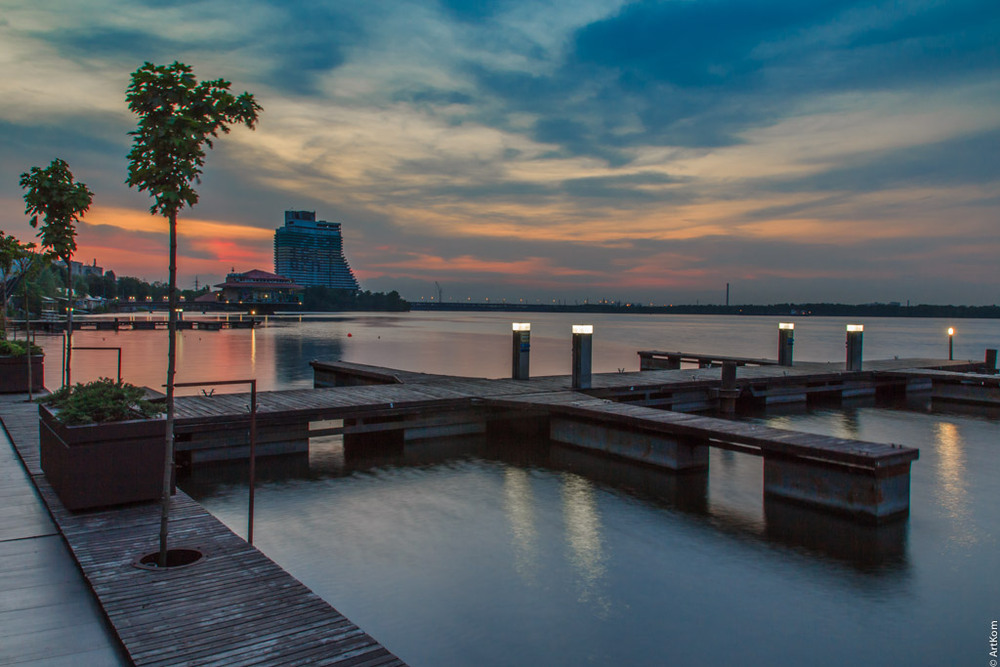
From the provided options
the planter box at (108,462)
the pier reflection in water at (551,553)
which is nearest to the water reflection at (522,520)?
the pier reflection in water at (551,553)

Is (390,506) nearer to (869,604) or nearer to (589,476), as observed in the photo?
(589,476)

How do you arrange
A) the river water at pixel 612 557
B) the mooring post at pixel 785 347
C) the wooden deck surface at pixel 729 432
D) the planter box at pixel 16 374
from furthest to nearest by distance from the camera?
the mooring post at pixel 785 347 < the planter box at pixel 16 374 < the wooden deck surface at pixel 729 432 < the river water at pixel 612 557

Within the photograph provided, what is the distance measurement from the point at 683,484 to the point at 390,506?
18.4 feet

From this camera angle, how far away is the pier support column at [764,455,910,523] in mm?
9719

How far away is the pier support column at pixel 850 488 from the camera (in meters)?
9.72

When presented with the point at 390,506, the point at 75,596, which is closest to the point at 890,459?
the point at 390,506

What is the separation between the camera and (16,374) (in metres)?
15.0

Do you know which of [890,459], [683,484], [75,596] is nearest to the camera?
[75,596]

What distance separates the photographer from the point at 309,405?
44.9 feet

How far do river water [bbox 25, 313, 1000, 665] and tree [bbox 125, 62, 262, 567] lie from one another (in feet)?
12.0

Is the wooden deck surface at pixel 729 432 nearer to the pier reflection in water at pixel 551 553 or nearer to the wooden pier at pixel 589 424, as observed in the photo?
the wooden pier at pixel 589 424

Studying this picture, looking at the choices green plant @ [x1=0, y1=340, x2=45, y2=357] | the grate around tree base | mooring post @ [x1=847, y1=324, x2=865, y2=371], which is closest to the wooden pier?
mooring post @ [x1=847, y1=324, x2=865, y2=371]

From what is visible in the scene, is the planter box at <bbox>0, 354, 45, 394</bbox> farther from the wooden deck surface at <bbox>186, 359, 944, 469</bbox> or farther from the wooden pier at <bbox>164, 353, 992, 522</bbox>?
the wooden deck surface at <bbox>186, 359, 944, 469</bbox>

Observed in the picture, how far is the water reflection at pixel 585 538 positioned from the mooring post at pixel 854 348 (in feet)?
53.7
